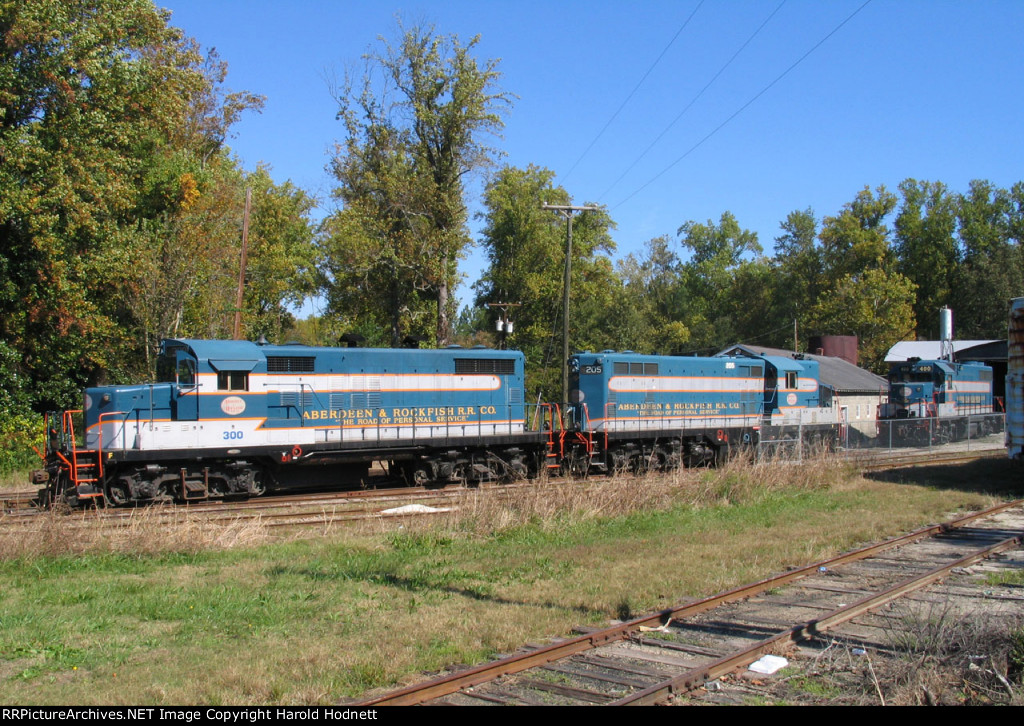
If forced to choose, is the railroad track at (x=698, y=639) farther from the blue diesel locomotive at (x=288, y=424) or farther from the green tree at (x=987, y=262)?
the green tree at (x=987, y=262)

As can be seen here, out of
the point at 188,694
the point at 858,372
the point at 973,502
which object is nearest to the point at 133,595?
the point at 188,694

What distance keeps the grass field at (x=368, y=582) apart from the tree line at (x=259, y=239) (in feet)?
27.6

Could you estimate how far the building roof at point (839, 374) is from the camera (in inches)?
1501

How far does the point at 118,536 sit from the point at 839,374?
38.0m

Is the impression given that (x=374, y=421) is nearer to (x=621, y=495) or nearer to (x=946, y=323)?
(x=621, y=495)

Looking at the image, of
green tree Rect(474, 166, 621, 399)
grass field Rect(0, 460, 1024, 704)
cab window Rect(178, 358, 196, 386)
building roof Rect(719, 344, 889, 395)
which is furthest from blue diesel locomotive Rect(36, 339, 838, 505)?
green tree Rect(474, 166, 621, 399)

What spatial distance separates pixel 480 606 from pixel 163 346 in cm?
1127

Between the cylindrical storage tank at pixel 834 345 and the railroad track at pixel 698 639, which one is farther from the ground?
the cylindrical storage tank at pixel 834 345

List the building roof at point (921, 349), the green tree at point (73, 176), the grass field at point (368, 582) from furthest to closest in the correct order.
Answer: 1. the building roof at point (921, 349)
2. the green tree at point (73, 176)
3. the grass field at point (368, 582)

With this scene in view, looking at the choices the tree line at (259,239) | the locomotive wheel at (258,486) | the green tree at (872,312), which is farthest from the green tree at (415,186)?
the green tree at (872,312)

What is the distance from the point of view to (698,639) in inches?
288

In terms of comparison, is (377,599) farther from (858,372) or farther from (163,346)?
(858,372)

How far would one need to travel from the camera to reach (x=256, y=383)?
16703 millimetres
